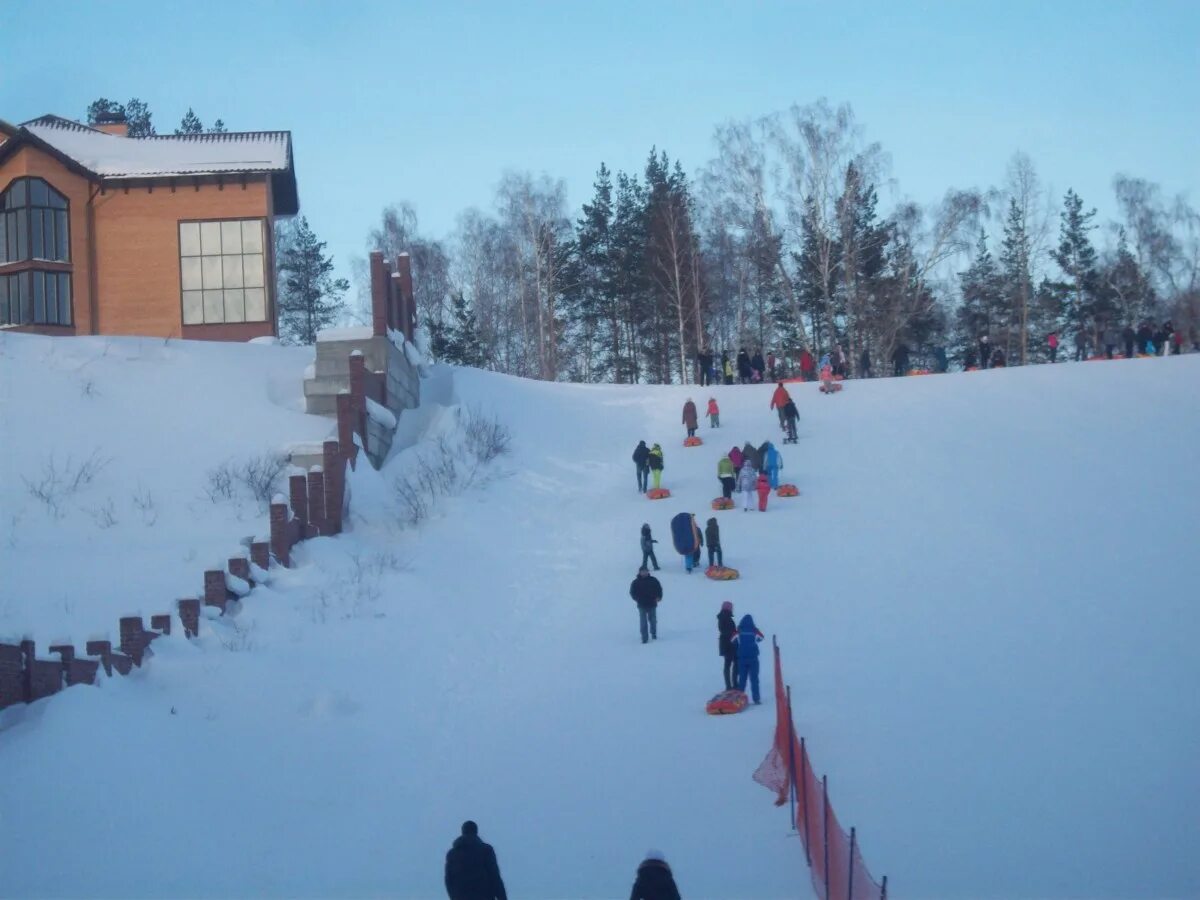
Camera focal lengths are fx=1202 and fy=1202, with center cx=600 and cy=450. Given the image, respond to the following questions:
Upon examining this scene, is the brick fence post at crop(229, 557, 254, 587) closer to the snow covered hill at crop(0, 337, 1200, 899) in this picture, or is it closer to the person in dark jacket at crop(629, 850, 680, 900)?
the snow covered hill at crop(0, 337, 1200, 899)

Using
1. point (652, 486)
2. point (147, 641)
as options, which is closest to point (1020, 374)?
point (652, 486)

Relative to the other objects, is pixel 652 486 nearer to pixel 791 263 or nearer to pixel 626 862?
pixel 626 862

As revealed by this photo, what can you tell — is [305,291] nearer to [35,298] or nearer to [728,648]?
[35,298]

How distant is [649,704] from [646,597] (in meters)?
2.89

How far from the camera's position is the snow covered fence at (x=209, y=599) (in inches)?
503

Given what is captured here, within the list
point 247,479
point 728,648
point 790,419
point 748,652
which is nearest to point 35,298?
point 247,479

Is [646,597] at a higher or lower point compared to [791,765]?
higher

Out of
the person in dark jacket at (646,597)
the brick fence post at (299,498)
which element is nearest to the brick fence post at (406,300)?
the brick fence post at (299,498)

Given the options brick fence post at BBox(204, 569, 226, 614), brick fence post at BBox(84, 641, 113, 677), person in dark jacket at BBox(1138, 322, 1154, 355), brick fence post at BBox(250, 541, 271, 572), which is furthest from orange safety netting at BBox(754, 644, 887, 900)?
person in dark jacket at BBox(1138, 322, 1154, 355)

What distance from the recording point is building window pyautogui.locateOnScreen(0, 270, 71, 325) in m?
34.8

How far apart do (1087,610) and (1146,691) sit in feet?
12.2

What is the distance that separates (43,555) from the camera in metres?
20.3

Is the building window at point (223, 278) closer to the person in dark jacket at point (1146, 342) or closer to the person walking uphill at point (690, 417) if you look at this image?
the person walking uphill at point (690, 417)

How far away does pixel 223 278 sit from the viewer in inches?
1419
